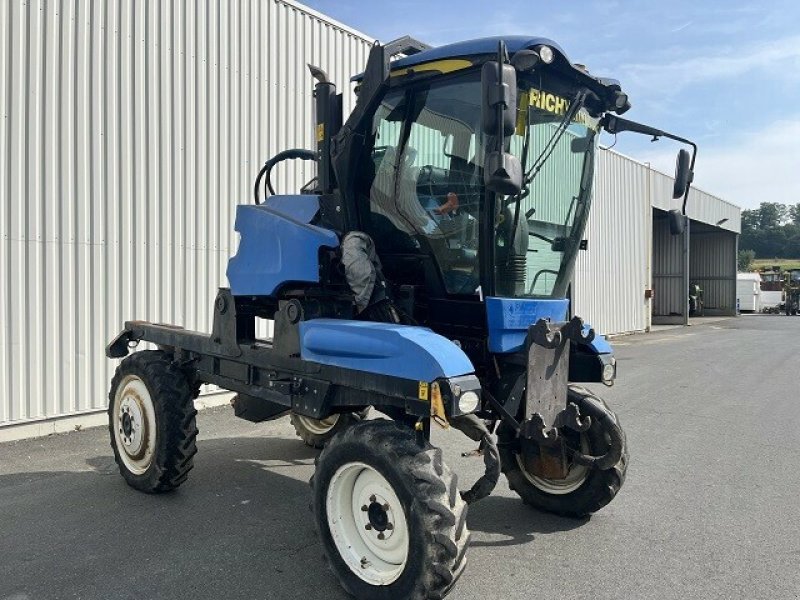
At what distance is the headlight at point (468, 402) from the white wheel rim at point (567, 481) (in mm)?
1606

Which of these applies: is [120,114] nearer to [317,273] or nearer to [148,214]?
[148,214]

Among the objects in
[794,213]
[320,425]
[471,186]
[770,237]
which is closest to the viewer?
[471,186]

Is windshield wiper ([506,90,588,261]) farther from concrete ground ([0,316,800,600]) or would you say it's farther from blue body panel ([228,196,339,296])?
concrete ground ([0,316,800,600])

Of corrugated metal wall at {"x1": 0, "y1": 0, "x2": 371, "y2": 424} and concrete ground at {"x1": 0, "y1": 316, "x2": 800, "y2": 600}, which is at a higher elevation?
corrugated metal wall at {"x1": 0, "y1": 0, "x2": 371, "y2": 424}

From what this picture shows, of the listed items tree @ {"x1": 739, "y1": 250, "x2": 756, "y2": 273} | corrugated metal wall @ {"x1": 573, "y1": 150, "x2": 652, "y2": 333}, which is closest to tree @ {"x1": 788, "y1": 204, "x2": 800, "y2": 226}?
tree @ {"x1": 739, "y1": 250, "x2": 756, "y2": 273}

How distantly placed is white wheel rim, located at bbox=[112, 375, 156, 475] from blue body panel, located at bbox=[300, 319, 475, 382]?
1.84 metres

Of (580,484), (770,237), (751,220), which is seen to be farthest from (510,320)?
(751,220)

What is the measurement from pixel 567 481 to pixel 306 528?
1871 mm

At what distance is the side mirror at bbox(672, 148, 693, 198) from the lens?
4602mm

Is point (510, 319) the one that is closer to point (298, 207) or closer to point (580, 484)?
point (580, 484)

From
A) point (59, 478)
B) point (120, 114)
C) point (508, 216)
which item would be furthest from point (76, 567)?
point (120, 114)

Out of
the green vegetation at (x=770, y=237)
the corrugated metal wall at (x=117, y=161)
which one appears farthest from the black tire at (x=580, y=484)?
the green vegetation at (x=770, y=237)

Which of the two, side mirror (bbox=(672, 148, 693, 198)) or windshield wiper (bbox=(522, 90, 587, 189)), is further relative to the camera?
side mirror (bbox=(672, 148, 693, 198))

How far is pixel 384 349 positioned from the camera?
3.44 m
